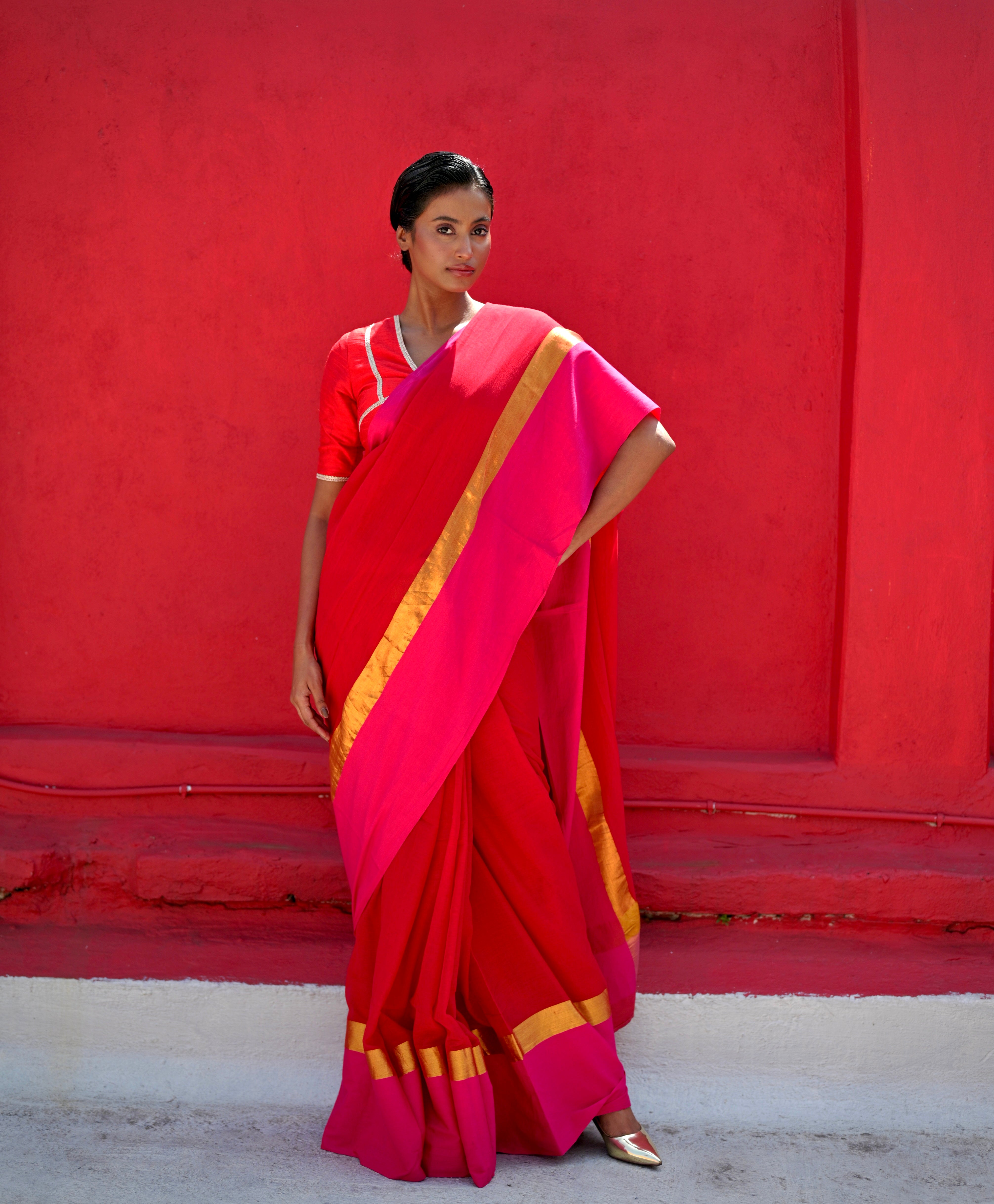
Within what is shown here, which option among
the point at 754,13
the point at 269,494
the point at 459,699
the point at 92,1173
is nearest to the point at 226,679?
the point at 269,494

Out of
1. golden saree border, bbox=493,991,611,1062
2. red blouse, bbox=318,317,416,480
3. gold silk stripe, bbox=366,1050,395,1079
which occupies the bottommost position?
gold silk stripe, bbox=366,1050,395,1079

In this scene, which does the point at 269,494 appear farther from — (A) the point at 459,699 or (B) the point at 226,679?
(A) the point at 459,699

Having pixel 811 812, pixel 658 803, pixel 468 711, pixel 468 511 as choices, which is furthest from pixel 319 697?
pixel 811 812

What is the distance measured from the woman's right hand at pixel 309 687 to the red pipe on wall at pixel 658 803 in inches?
17.0

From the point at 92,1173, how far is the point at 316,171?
218 centimetres

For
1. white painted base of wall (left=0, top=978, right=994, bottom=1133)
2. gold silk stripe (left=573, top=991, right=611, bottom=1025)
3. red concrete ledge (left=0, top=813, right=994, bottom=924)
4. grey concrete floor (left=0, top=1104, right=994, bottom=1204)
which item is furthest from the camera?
red concrete ledge (left=0, top=813, right=994, bottom=924)

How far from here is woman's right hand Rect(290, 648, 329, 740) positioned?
2199 mm

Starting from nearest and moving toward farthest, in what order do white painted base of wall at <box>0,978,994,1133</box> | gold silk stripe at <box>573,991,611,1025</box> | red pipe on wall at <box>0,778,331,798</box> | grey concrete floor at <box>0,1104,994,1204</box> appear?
grey concrete floor at <box>0,1104,994,1204</box>
gold silk stripe at <box>573,991,611,1025</box>
white painted base of wall at <box>0,978,994,1133</box>
red pipe on wall at <box>0,778,331,798</box>

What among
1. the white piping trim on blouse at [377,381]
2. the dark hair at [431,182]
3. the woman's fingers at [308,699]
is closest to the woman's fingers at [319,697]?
the woman's fingers at [308,699]

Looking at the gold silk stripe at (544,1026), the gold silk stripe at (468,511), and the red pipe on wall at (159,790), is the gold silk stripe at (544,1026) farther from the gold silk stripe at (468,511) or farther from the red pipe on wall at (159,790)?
the red pipe on wall at (159,790)

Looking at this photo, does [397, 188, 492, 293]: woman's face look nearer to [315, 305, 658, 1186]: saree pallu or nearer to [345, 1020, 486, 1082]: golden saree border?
[315, 305, 658, 1186]: saree pallu

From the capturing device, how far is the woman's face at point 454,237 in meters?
2.04

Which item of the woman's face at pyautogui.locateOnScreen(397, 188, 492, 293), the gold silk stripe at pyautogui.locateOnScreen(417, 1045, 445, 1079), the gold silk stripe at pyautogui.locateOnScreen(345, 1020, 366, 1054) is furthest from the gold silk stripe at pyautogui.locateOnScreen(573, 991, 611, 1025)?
the woman's face at pyautogui.locateOnScreen(397, 188, 492, 293)

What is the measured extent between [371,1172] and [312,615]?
1.06 m
